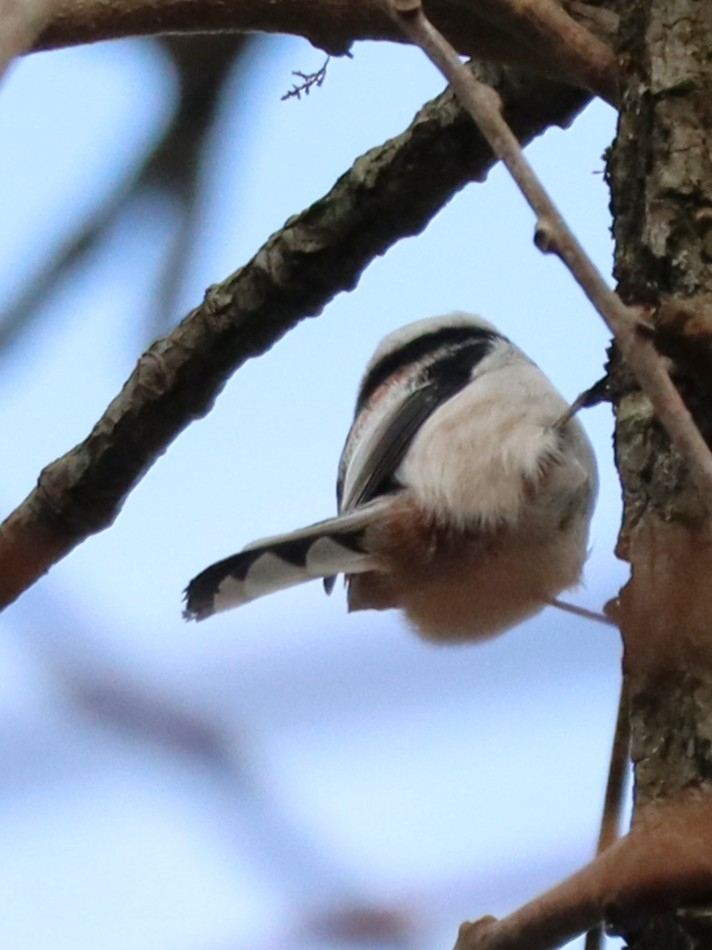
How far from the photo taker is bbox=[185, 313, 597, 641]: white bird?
1.95m

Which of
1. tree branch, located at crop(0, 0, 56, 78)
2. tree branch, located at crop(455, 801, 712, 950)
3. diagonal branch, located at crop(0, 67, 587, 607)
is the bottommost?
tree branch, located at crop(455, 801, 712, 950)

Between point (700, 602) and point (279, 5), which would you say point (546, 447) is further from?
point (700, 602)

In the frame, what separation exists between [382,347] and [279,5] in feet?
3.87

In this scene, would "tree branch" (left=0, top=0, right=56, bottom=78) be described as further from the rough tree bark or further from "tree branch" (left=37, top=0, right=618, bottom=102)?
"tree branch" (left=37, top=0, right=618, bottom=102)

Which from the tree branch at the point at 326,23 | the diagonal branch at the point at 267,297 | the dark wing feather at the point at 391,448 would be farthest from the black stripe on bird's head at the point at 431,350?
the tree branch at the point at 326,23

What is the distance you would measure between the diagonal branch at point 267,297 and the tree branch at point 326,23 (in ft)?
0.51

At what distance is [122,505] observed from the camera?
1.94 m

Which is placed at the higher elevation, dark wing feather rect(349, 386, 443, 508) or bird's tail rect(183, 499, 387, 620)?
dark wing feather rect(349, 386, 443, 508)

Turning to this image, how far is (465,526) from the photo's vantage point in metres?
1.96

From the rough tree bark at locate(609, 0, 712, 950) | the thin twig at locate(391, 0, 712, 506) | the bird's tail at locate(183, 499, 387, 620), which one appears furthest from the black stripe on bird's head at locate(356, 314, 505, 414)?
the thin twig at locate(391, 0, 712, 506)

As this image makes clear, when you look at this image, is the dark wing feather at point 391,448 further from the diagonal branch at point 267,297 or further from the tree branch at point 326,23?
the tree branch at point 326,23

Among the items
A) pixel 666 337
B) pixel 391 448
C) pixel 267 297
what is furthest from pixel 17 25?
pixel 391 448

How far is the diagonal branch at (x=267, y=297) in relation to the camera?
1.77 m

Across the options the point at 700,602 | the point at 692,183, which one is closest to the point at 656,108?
the point at 692,183
